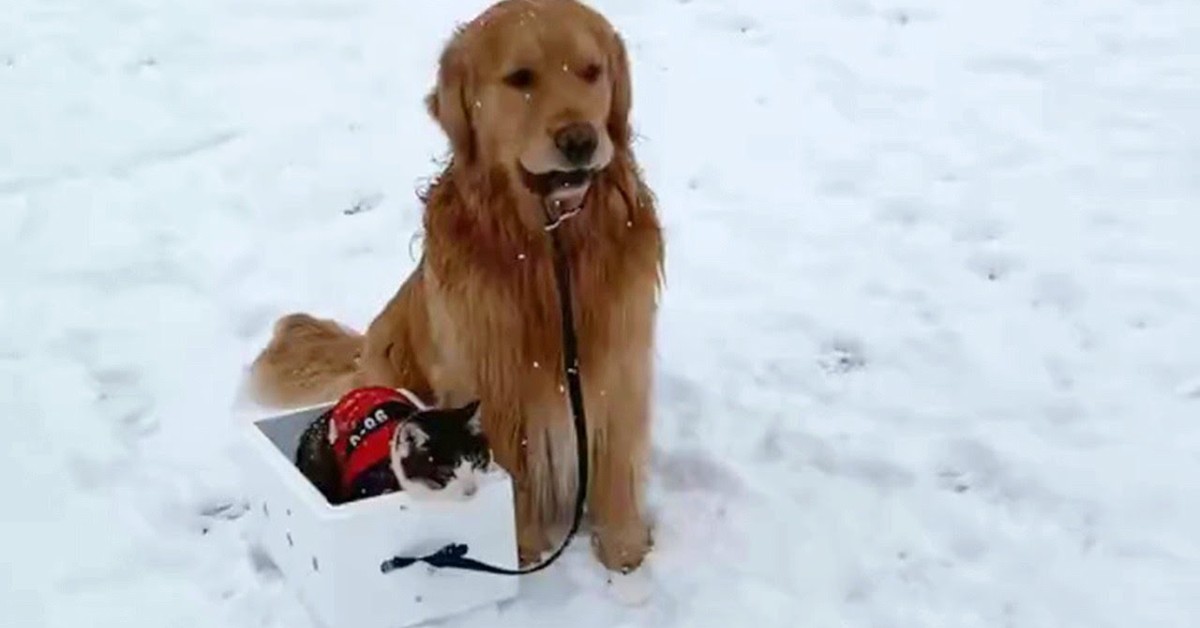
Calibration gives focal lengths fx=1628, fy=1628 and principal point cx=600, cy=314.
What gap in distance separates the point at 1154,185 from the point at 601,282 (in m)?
2.40

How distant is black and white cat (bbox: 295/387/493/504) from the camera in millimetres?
3125

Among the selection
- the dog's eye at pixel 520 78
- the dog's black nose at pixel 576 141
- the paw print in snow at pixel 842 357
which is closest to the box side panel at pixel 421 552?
the dog's black nose at pixel 576 141

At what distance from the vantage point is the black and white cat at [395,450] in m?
3.12

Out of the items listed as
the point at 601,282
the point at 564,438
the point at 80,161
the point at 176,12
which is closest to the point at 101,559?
the point at 564,438

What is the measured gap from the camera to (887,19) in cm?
639

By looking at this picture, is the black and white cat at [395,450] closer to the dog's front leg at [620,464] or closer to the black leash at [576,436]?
the black leash at [576,436]

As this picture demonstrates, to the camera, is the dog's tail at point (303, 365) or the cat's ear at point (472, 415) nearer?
the cat's ear at point (472, 415)

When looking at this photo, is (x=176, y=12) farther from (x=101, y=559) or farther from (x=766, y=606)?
(x=766, y=606)

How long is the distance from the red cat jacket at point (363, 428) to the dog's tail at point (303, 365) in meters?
0.54

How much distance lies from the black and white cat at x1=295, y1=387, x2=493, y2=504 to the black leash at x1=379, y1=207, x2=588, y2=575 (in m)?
0.13

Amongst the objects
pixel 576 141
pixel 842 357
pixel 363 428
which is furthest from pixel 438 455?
pixel 842 357

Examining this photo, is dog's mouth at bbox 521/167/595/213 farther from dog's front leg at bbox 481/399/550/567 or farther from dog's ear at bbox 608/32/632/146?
dog's front leg at bbox 481/399/550/567

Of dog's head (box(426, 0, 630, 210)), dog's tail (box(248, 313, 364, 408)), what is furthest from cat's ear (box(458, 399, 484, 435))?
dog's tail (box(248, 313, 364, 408))

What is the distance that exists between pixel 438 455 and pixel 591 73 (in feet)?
2.62
